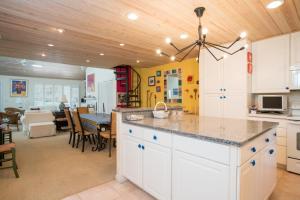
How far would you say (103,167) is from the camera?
9.79 ft

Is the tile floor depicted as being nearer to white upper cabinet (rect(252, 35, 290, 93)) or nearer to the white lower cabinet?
the white lower cabinet

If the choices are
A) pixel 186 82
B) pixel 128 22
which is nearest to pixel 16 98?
pixel 186 82

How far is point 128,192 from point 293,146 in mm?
2697

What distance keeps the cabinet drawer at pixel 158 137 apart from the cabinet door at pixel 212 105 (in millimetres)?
2165

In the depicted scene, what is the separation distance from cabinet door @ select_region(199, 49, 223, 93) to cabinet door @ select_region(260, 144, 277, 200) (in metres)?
1.83

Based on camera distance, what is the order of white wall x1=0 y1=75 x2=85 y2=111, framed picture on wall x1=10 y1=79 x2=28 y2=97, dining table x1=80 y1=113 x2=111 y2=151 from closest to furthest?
dining table x1=80 y1=113 x2=111 y2=151, white wall x1=0 y1=75 x2=85 y2=111, framed picture on wall x1=10 y1=79 x2=28 y2=97

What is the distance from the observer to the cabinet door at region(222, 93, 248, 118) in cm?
319

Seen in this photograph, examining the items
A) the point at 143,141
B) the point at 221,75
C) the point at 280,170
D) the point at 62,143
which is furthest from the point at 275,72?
the point at 62,143

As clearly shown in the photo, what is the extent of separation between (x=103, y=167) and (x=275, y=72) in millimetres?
3616

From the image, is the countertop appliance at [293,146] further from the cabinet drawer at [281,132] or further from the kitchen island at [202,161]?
the kitchen island at [202,161]

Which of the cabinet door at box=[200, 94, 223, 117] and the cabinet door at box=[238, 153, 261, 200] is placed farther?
the cabinet door at box=[200, 94, 223, 117]

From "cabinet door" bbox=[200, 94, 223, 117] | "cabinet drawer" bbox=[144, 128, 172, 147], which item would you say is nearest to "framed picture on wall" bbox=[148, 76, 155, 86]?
"cabinet door" bbox=[200, 94, 223, 117]

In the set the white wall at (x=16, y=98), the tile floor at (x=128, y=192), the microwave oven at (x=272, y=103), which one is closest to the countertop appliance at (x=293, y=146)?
the tile floor at (x=128, y=192)

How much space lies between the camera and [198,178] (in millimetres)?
1458
